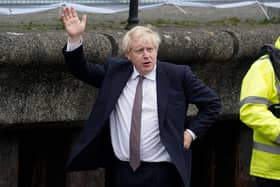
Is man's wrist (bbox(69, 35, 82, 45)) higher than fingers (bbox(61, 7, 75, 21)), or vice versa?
fingers (bbox(61, 7, 75, 21))

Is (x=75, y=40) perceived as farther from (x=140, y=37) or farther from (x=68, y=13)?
(x=140, y=37)

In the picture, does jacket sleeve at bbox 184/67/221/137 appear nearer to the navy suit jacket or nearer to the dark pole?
the navy suit jacket

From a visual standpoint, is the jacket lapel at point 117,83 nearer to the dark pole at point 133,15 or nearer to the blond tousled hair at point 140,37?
the blond tousled hair at point 140,37

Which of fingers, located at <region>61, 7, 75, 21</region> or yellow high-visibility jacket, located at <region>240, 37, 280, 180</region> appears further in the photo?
yellow high-visibility jacket, located at <region>240, 37, 280, 180</region>

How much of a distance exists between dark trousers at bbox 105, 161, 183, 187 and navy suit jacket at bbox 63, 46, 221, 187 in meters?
0.08

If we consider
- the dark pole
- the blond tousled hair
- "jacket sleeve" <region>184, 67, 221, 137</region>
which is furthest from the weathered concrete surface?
"jacket sleeve" <region>184, 67, 221, 137</region>

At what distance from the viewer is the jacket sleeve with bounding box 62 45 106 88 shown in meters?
6.49

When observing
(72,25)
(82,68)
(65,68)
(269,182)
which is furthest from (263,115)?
(65,68)

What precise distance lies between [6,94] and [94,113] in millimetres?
800

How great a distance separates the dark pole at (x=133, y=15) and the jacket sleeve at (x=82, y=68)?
4.38ft

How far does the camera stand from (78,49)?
647 centimetres

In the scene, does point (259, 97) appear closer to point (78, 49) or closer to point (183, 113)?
point (183, 113)

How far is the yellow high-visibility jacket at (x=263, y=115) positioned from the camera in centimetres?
663

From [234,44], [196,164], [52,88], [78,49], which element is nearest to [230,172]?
[196,164]
